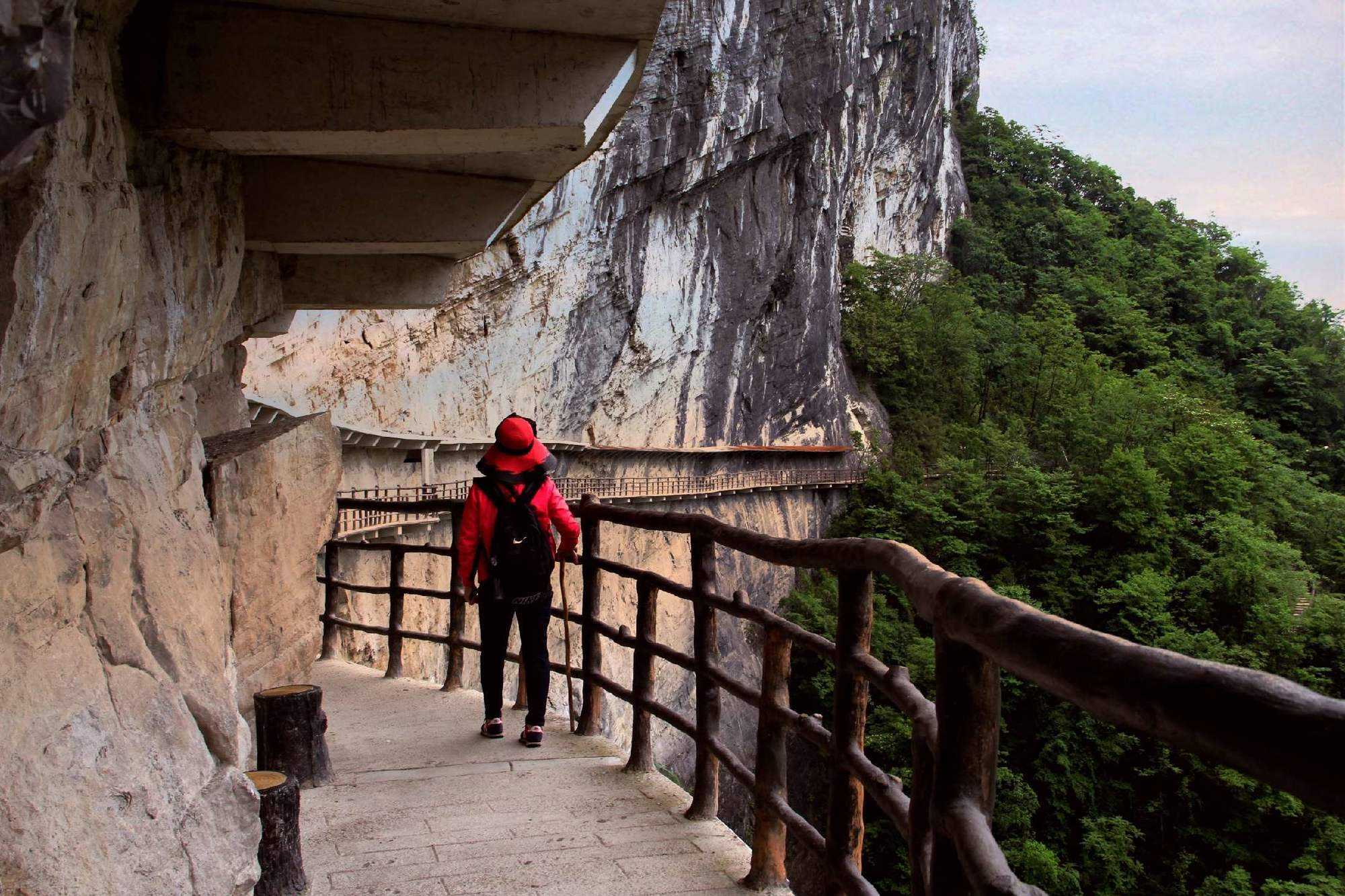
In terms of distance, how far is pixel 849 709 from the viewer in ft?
8.07

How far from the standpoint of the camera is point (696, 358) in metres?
27.8

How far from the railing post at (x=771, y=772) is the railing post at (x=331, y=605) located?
441 cm

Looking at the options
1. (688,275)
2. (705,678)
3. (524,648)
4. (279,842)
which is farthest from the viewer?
(688,275)

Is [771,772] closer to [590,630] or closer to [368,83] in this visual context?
[590,630]

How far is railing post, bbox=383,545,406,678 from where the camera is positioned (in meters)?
6.16

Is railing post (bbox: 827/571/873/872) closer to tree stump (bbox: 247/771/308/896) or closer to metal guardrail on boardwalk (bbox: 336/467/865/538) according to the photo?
tree stump (bbox: 247/771/308/896)

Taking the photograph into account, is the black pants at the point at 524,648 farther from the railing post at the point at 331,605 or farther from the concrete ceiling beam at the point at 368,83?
the railing post at the point at 331,605

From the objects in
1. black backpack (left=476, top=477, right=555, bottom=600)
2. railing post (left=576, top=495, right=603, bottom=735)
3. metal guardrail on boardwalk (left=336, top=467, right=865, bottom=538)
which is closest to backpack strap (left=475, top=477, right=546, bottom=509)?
black backpack (left=476, top=477, right=555, bottom=600)

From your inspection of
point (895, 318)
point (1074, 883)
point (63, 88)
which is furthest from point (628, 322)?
point (63, 88)

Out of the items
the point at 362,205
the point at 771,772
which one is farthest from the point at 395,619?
the point at 771,772

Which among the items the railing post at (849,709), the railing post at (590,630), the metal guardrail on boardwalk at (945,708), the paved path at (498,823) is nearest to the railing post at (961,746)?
the metal guardrail on boardwalk at (945,708)

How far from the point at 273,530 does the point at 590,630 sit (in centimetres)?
176

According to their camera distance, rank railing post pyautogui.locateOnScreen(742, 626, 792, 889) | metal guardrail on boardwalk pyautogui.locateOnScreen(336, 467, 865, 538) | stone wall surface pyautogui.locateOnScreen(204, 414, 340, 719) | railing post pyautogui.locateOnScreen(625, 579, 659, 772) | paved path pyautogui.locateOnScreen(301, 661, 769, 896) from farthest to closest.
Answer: metal guardrail on boardwalk pyautogui.locateOnScreen(336, 467, 865, 538) < stone wall surface pyautogui.locateOnScreen(204, 414, 340, 719) < railing post pyautogui.locateOnScreen(625, 579, 659, 772) < paved path pyautogui.locateOnScreen(301, 661, 769, 896) < railing post pyautogui.locateOnScreen(742, 626, 792, 889)

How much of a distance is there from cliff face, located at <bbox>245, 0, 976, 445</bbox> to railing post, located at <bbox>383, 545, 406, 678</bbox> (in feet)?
27.5
